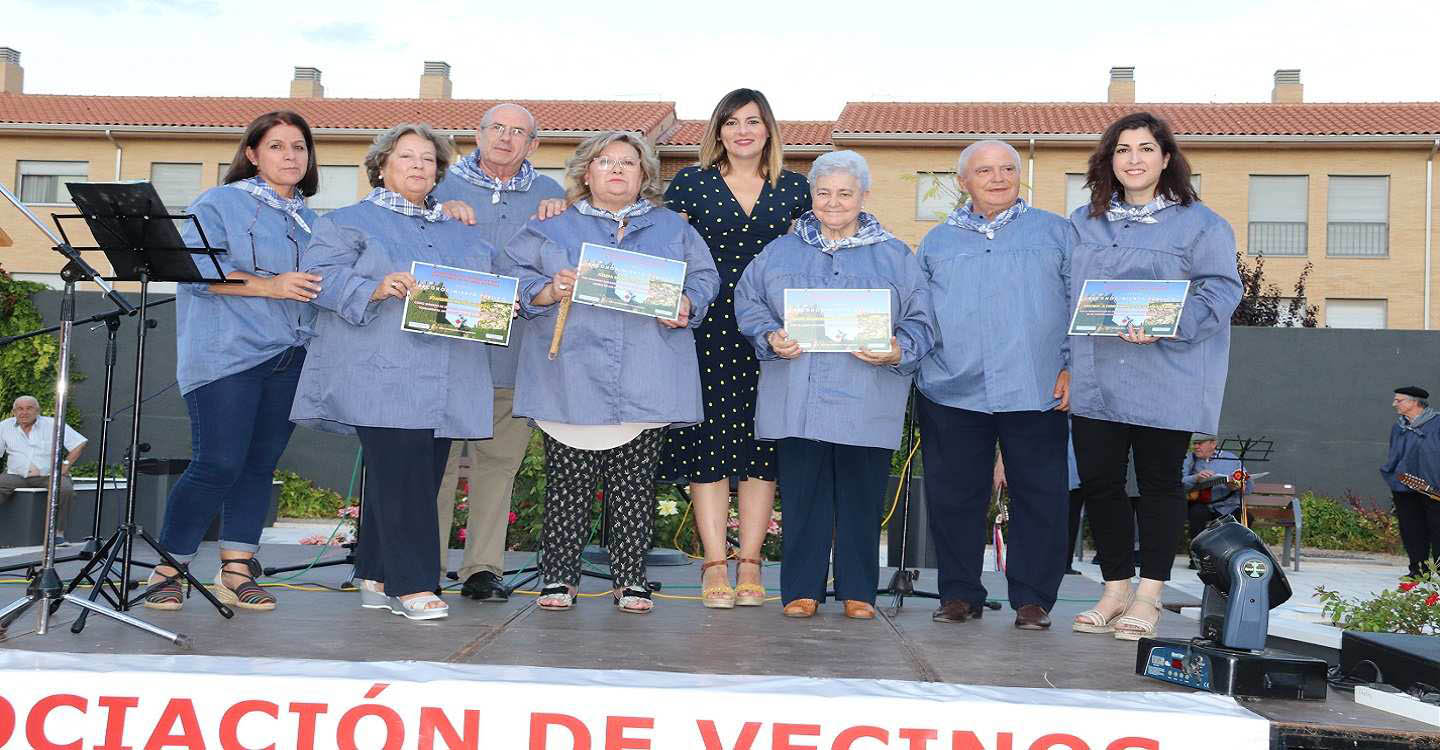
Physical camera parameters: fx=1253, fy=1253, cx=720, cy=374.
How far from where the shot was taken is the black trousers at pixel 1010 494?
442 cm

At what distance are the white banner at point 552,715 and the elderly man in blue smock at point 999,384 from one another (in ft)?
4.84

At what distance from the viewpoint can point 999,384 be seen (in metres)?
4.31

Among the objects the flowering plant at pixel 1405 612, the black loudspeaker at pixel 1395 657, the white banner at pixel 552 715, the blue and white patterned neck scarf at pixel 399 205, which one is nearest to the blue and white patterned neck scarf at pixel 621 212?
the blue and white patterned neck scarf at pixel 399 205

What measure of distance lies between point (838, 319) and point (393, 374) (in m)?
1.48

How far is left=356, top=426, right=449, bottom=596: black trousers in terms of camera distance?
4117 millimetres

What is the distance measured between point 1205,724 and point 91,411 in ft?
49.3

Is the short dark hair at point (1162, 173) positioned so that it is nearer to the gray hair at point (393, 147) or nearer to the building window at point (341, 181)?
the gray hair at point (393, 147)

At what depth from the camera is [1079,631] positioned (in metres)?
4.26

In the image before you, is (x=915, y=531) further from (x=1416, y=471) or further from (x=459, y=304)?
(x=1416, y=471)

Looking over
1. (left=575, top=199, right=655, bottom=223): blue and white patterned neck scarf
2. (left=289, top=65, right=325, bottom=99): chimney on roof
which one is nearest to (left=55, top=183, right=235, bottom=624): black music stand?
(left=575, top=199, right=655, bottom=223): blue and white patterned neck scarf

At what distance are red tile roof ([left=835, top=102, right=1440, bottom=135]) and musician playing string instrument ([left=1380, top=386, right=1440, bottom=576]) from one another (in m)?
13.4

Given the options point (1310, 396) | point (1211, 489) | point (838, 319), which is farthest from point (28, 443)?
point (1310, 396)

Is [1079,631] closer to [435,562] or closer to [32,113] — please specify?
[435,562]

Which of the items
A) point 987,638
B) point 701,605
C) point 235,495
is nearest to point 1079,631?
point 987,638
